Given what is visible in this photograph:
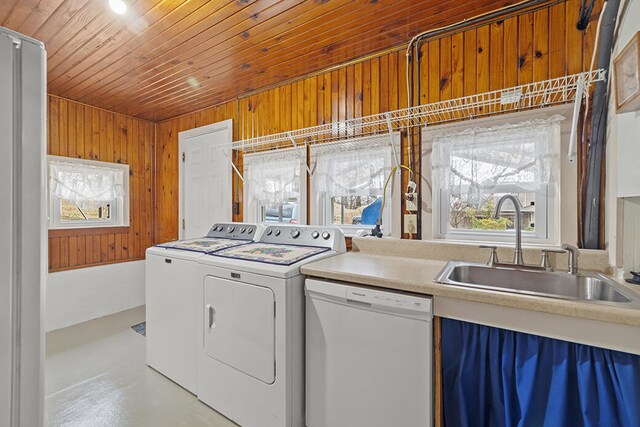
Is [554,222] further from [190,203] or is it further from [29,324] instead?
[190,203]

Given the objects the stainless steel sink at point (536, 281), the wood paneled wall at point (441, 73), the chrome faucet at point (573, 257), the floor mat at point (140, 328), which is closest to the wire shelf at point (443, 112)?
the wood paneled wall at point (441, 73)

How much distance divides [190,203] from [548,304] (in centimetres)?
343

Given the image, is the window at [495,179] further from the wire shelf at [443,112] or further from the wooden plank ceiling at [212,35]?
the wooden plank ceiling at [212,35]

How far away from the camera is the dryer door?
1.56 m

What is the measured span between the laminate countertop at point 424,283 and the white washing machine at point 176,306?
0.87 metres

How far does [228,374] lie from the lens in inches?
68.2

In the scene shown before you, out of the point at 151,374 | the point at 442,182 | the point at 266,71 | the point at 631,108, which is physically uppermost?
the point at 266,71

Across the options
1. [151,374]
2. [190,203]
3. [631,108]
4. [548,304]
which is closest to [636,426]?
[548,304]

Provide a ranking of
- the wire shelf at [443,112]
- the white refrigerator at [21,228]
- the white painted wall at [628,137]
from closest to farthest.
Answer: the white refrigerator at [21,228] < the white painted wall at [628,137] < the wire shelf at [443,112]

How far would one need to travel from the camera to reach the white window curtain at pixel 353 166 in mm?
2176

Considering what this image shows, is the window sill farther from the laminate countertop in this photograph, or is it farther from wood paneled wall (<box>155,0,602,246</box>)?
the laminate countertop

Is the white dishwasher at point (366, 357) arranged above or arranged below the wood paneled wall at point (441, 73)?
below

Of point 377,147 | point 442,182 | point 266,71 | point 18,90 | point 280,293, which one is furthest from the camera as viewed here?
point 266,71

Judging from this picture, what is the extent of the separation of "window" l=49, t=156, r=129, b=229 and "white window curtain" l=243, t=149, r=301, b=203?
5.76ft
